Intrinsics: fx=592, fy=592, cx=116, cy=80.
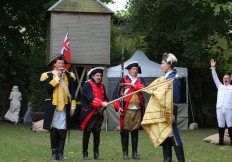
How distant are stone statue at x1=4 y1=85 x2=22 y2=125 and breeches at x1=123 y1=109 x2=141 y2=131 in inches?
560

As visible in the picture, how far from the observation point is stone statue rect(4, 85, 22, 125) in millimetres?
24866

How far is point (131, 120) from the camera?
11203mm

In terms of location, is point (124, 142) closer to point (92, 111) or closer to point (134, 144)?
point (134, 144)

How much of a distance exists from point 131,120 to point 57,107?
1502mm

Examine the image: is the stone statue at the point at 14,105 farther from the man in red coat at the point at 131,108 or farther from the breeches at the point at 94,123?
the breeches at the point at 94,123

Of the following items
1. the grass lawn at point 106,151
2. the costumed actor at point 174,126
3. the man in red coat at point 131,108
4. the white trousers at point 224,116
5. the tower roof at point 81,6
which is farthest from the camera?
the tower roof at point 81,6

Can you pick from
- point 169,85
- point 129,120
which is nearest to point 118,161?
point 129,120

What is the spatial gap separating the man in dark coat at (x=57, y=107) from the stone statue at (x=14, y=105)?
1446cm

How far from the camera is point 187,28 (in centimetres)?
2058

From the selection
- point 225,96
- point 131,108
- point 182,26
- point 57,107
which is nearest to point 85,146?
point 57,107

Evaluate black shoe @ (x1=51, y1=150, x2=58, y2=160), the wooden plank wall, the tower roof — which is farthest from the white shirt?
the tower roof

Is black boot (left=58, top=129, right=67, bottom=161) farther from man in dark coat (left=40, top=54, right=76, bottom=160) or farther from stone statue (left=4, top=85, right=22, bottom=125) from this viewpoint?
stone statue (left=4, top=85, right=22, bottom=125)

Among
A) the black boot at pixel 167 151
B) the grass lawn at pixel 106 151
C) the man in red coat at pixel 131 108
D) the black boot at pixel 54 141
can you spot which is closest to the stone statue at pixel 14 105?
the grass lawn at pixel 106 151

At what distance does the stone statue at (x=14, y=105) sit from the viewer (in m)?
24.9
